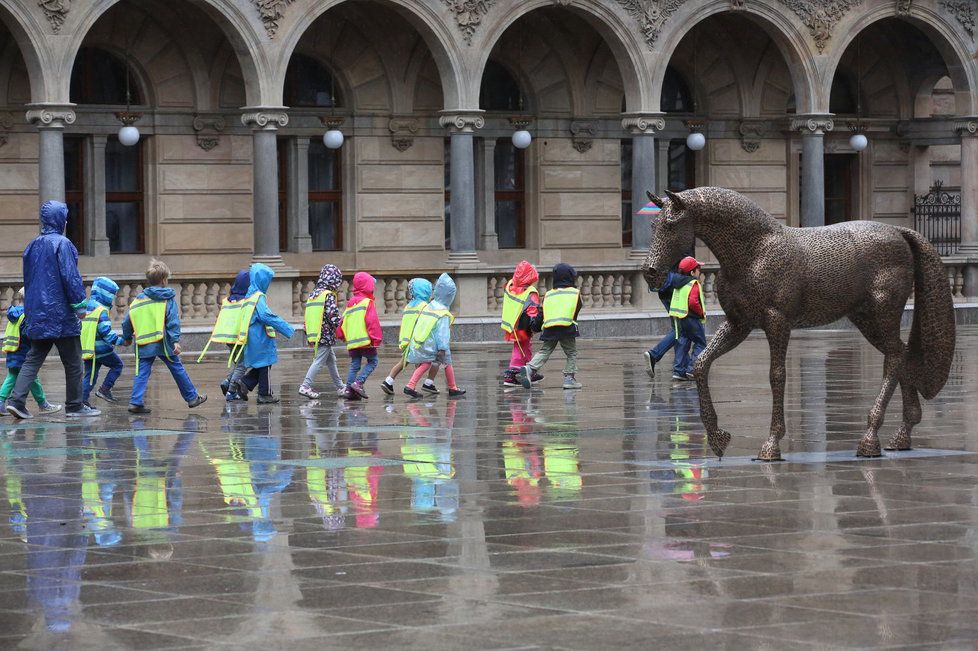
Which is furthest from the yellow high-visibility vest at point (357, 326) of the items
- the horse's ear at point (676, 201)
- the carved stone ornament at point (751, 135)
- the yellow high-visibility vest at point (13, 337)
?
the carved stone ornament at point (751, 135)

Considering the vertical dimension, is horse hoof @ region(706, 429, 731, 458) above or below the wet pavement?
above

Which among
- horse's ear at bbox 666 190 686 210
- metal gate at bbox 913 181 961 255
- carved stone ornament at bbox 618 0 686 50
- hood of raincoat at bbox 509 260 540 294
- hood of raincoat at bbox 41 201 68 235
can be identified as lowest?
hood of raincoat at bbox 509 260 540 294

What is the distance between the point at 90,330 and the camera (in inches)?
721

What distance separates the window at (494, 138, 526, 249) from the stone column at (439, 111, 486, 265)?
139 inches

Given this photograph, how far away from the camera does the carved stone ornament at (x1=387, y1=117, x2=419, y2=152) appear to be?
3269 centimetres

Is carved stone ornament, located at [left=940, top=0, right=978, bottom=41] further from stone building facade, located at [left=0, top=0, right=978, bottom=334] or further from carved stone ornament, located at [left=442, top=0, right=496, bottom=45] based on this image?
carved stone ornament, located at [left=442, top=0, right=496, bottom=45]

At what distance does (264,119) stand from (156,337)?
12.0 m

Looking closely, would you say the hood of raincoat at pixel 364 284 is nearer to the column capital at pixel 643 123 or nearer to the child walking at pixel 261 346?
the child walking at pixel 261 346

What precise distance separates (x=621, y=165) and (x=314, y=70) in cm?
→ 633

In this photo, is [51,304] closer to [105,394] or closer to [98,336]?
[98,336]

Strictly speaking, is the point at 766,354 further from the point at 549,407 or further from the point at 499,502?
the point at 499,502

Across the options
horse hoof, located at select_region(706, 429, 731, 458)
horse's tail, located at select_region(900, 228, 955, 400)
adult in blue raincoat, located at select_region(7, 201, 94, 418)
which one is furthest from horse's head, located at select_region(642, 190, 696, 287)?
adult in blue raincoat, located at select_region(7, 201, 94, 418)

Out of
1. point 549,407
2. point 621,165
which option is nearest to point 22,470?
point 549,407

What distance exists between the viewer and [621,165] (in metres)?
35.6
